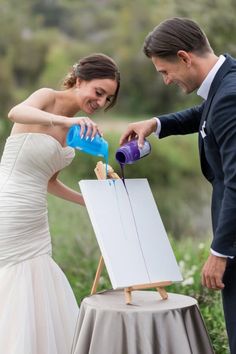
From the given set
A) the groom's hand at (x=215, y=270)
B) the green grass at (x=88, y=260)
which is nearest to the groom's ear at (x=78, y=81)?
the groom's hand at (x=215, y=270)

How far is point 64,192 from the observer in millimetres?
4367

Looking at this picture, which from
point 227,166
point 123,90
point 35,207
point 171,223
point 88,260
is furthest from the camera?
point 123,90

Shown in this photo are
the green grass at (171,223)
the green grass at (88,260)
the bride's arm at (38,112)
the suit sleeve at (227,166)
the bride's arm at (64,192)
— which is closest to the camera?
the suit sleeve at (227,166)

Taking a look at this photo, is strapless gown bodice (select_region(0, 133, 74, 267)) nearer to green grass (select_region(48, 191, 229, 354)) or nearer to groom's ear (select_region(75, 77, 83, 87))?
groom's ear (select_region(75, 77, 83, 87))

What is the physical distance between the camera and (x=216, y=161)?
3295 millimetres

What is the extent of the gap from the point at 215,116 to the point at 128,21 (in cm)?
1863

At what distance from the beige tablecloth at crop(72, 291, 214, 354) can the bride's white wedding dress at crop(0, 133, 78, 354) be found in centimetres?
69

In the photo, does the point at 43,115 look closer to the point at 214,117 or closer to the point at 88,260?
the point at 214,117

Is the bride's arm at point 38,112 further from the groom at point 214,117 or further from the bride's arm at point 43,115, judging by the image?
the groom at point 214,117

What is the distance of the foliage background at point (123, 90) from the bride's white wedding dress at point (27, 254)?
0.58 metres

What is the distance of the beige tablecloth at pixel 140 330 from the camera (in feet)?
10.8

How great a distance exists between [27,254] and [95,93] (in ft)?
2.91

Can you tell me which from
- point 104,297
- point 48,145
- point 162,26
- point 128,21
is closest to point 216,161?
point 162,26

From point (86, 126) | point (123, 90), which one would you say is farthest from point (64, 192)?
point (123, 90)
